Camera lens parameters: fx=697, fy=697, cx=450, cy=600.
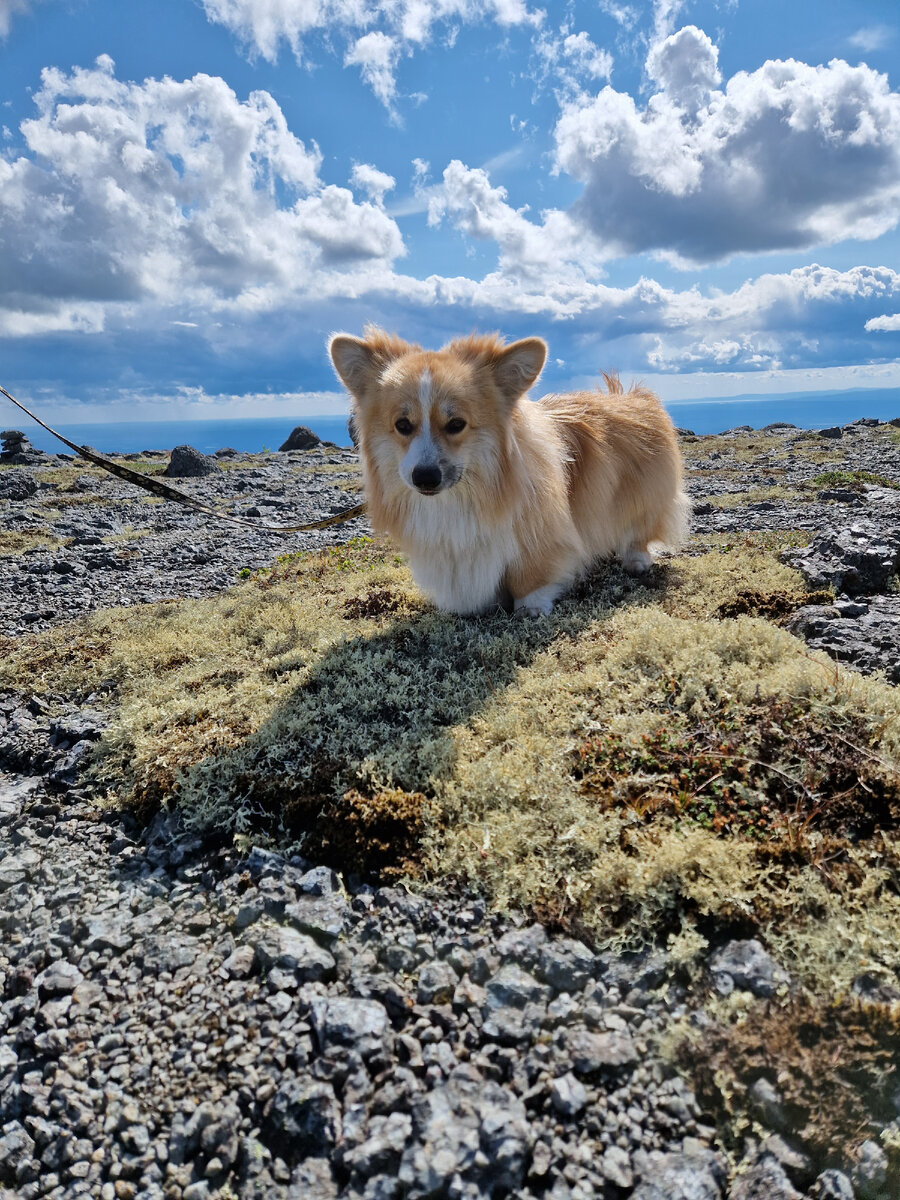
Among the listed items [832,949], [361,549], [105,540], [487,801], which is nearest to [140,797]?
[487,801]

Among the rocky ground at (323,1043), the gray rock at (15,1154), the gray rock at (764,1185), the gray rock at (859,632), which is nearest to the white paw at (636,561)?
the gray rock at (859,632)

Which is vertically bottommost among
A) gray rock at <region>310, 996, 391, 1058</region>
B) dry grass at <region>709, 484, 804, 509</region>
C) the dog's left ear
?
gray rock at <region>310, 996, 391, 1058</region>

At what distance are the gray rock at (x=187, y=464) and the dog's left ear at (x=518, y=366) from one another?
21.8 meters

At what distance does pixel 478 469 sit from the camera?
552cm

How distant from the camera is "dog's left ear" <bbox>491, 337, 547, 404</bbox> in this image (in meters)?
5.42

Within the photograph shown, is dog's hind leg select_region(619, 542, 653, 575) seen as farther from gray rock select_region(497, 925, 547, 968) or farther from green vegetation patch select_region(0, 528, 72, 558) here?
green vegetation patch select_region(0, 528, 72, 558)

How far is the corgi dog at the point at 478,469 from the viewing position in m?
5.26

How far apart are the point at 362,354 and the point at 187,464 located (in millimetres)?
21761

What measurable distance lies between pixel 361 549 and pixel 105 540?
5.71 meters

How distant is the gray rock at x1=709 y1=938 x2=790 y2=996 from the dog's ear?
15.3 ft

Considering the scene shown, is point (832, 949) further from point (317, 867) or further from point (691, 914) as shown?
point (317, 867)

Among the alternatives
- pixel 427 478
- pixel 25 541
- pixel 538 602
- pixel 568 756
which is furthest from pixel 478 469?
pixel 25 541

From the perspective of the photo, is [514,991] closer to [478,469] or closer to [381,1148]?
[381,1148]

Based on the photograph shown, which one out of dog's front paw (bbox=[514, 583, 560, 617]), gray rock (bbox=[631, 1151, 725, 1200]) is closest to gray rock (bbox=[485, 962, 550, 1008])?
gray rock (bbox=[631, 1151, 725, 1200])
